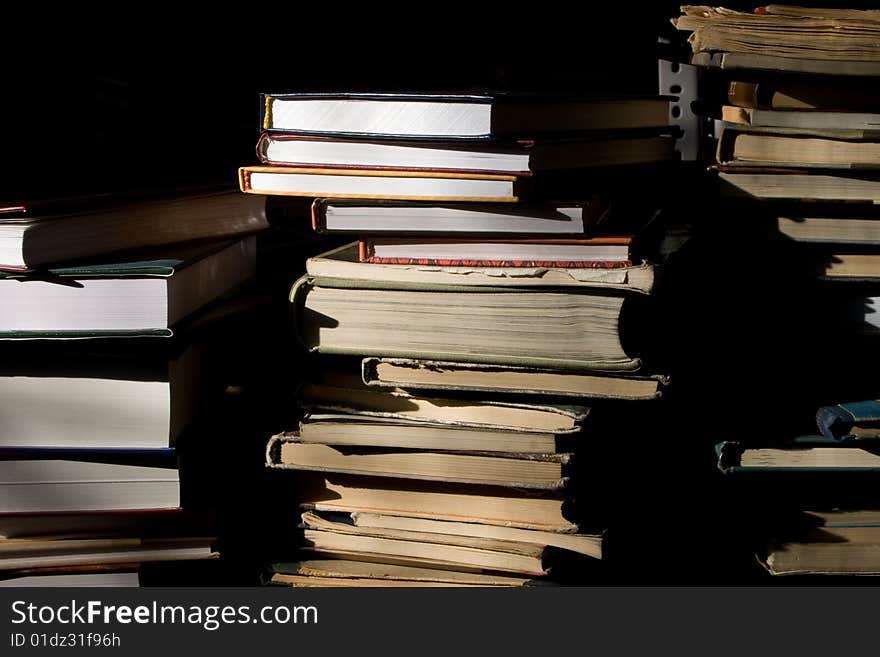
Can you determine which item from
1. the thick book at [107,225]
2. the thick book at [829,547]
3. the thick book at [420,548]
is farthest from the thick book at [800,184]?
the thick book at [107,225]

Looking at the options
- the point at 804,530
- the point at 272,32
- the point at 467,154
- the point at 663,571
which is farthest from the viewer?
the point at 272,32

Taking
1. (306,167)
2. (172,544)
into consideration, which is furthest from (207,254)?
(172,544)

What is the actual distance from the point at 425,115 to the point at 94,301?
36cm

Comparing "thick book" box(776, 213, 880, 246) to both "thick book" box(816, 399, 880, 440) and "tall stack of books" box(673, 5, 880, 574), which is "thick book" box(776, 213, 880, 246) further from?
"thick book" box(816, 399, 880, 440)

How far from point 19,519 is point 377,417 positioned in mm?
377

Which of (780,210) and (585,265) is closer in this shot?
(585,265)

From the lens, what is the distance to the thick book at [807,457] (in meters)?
1.02

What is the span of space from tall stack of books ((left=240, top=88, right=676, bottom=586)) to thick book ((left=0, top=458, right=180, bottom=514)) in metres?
0.11

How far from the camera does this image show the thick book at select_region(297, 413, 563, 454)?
3.28 ft

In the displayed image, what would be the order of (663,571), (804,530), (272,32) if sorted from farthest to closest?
(272,32) → (663,571) → (804,530)

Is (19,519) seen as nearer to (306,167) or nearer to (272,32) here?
(306,167)

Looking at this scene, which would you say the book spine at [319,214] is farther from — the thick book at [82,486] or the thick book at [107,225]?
the thick book at [82,486]

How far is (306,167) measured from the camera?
38.7 inches

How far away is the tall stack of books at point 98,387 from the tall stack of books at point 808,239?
0.56 metres
